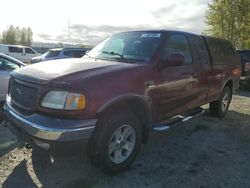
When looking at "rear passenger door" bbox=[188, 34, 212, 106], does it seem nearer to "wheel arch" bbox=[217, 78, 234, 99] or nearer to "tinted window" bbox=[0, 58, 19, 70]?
"wheel arch" bbox=[217, 78, 234, 99]

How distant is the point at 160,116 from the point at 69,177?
5.39 feet

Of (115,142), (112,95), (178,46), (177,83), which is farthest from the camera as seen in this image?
(178,46)

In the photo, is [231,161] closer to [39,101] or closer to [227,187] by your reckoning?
[227,187]

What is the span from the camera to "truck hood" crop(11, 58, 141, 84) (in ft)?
11.5

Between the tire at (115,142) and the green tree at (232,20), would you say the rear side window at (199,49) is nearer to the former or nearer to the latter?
the tire at (115,142)

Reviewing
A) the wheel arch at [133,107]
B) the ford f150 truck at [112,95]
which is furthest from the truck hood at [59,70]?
the wheel arch at [133,107]

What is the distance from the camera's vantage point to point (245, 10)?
77.7ft

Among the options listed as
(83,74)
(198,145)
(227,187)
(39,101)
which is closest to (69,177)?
(39,101)

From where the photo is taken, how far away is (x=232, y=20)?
2423 cm

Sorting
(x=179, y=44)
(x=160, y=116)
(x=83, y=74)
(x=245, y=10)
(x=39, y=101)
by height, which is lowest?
(x=160, y=116)

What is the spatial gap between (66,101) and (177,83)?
2073 mm

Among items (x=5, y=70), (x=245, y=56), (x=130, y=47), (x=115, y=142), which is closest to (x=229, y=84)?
(x=130, y=47)

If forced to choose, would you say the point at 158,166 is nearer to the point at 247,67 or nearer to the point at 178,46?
the point at 178,46

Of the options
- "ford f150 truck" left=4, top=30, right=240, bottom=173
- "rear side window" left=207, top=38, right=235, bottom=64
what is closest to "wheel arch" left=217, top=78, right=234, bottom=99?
"rear side window" left=207, top=38, right=235, bottom=64
